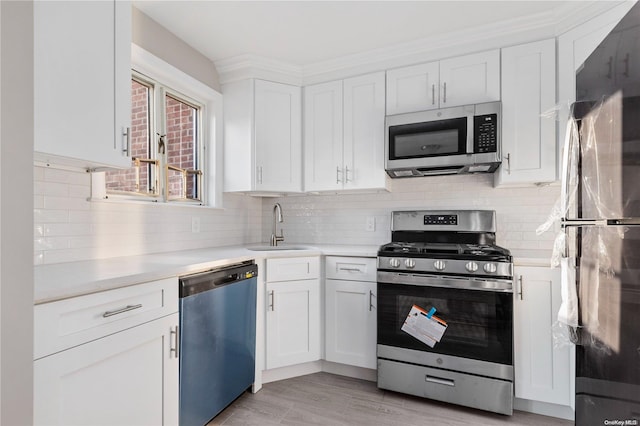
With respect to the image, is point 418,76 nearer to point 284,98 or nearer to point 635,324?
point 284,98

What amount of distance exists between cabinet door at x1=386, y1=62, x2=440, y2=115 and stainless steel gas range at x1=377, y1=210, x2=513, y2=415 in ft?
3.44

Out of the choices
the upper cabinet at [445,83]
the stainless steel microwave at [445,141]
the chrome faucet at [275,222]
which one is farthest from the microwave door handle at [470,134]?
the chrome faucet at [275,222]

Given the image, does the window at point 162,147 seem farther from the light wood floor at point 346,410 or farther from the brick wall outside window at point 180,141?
the light wood floor at point 346,410

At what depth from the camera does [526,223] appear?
7.90 ft

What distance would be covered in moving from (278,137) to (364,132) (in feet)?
2.31

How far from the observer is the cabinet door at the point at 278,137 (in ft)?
8.74

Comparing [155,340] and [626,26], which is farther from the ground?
[626,26]

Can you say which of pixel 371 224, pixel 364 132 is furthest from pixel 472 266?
pixel 364 132

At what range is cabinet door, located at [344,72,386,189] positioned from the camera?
2541 millimetres

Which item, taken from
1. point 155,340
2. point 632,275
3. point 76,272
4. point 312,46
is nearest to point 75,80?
point 76,272

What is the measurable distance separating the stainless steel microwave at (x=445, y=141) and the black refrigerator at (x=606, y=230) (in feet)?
2.75

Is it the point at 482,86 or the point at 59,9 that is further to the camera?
the point at 482,86

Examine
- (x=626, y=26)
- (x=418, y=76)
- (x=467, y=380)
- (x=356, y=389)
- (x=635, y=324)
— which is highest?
(x=418, y=76)

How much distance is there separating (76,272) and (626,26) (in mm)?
2069
